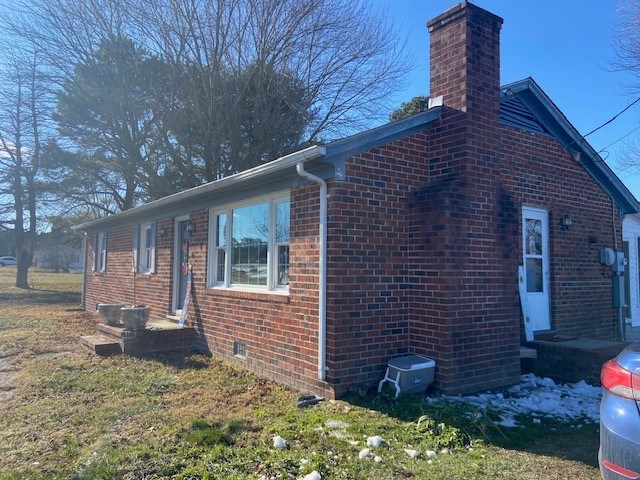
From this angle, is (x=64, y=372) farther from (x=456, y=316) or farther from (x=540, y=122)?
(x=540, y=122)

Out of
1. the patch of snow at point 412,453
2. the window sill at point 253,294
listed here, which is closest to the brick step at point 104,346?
the window sill at point 253,294

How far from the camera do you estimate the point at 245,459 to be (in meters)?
4.09

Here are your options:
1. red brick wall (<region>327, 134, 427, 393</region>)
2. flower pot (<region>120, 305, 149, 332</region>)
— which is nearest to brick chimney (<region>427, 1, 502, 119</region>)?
red brick wall (<region>327, 134, 427, 393</region>)

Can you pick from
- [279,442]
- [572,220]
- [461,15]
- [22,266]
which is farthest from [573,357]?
[22,266]

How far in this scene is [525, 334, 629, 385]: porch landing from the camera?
6469mm

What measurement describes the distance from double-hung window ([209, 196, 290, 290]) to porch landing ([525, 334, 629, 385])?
4003 millimetres

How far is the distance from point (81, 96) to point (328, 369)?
56.7 feet

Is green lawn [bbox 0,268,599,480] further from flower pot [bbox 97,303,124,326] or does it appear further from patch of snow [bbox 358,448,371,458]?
flower pot [bbox 97,303,124,326]

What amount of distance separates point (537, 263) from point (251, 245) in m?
4.89

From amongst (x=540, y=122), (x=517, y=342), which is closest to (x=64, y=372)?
(x=517, y=342)

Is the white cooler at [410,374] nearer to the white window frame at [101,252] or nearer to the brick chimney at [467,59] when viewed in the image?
the brick chimney at [467,59]

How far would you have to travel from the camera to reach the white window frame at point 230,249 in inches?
281

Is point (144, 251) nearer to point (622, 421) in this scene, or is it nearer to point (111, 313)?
point (111, 313)

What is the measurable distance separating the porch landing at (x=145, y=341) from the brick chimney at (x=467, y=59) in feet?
20.8
